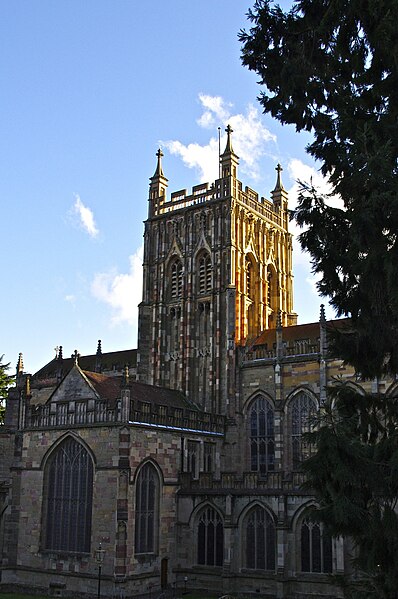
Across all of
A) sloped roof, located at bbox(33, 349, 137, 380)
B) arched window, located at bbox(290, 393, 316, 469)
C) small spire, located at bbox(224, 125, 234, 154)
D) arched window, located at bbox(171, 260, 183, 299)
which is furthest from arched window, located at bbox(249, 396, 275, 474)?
small spire, located at bbox(224, 125, 234, 154)

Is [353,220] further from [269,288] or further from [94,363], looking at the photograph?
[94,363]

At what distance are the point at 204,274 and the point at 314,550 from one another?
18915 millimetres

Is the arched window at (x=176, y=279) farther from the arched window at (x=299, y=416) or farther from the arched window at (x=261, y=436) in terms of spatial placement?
the arched window at (x=299, y=416)

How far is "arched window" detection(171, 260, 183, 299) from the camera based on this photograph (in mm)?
43906

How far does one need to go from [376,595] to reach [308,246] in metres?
6.48

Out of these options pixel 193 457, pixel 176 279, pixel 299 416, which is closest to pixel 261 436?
pixel 299 416

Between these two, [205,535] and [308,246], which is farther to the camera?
[205,535]

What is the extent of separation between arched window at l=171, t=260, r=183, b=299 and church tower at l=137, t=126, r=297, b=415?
0.21 feet

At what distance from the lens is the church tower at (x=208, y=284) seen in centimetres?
4069

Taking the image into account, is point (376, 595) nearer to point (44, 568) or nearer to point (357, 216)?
point (357, 216)

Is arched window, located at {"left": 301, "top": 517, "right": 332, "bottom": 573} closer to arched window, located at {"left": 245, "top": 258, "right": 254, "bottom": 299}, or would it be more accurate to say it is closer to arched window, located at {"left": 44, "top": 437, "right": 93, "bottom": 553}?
arched window, located at {"left": 44, "top": 437, "right": 93, "bottom": 553}

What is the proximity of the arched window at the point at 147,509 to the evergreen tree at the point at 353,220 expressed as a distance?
772 inches

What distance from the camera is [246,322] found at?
41625mm

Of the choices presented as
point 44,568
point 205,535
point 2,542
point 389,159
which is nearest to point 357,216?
point 389,159
